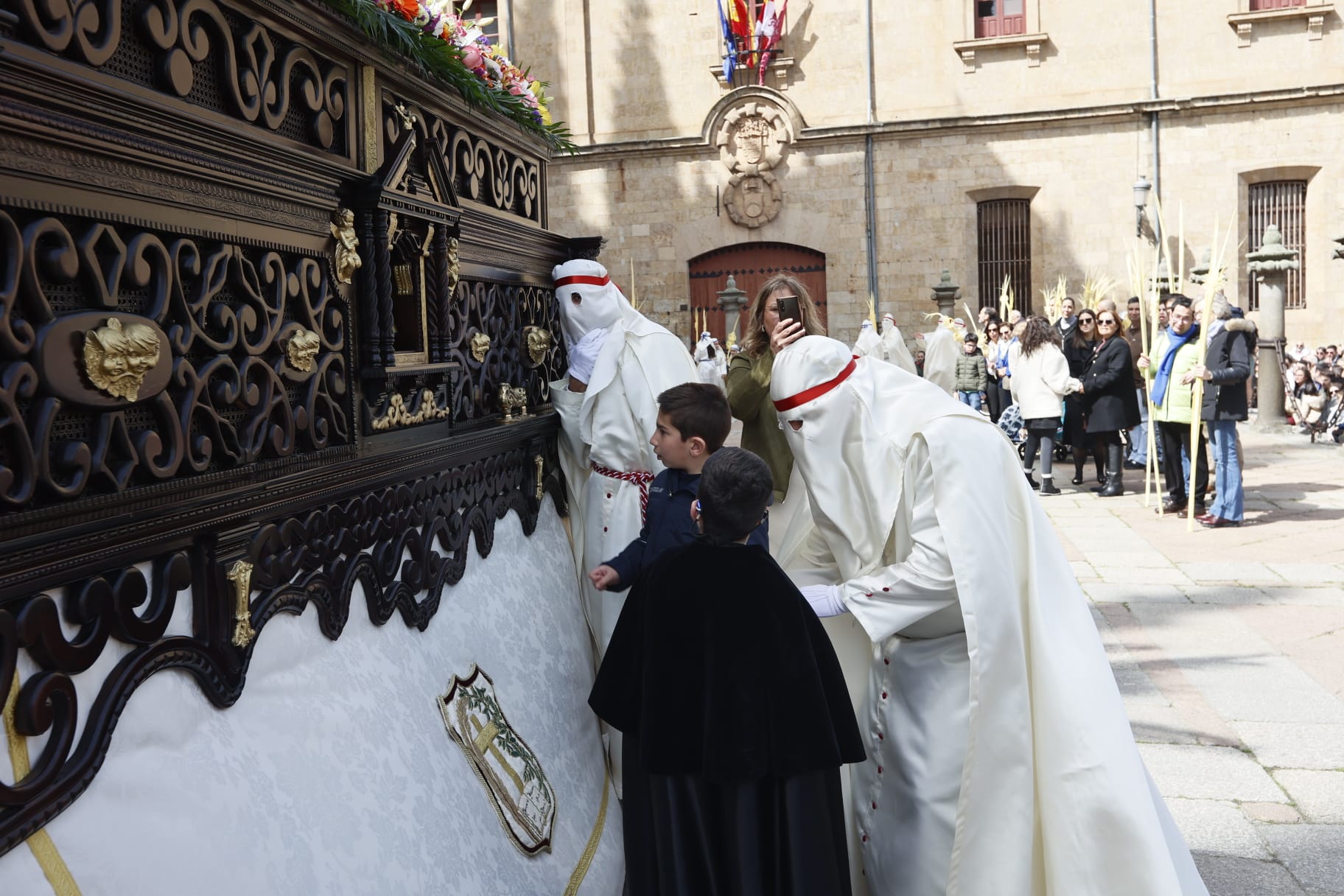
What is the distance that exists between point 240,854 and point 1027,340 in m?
10.7

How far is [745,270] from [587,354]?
61.8 ft

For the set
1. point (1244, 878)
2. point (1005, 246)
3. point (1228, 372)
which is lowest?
Answer: point (1244, 878)

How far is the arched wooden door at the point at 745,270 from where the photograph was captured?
74.5 ft

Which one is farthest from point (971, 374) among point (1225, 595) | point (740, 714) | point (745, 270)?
point (740, 714)

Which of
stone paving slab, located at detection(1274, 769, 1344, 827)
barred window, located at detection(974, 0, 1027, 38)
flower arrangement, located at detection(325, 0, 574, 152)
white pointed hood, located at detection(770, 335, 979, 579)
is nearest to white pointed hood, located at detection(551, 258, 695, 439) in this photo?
flower arrangement, located at detection(325, 0, 574, 152)

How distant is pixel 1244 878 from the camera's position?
3.62m

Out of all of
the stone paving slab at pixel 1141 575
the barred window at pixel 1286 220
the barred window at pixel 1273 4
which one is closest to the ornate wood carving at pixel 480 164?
the stone paving slab at pixel 1141 575

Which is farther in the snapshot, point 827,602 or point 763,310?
point 763,310

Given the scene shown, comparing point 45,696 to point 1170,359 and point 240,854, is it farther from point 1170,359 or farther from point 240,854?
point 1170,359

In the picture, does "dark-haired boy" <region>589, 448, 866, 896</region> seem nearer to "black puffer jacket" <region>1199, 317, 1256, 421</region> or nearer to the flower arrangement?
the flower arrangement

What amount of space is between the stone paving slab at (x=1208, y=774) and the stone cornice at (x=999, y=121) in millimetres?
16888

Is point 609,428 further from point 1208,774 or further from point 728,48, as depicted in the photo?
point 728,48

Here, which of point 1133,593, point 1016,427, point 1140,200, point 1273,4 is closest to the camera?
point 1133,593

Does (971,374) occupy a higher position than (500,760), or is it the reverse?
(971,374)
